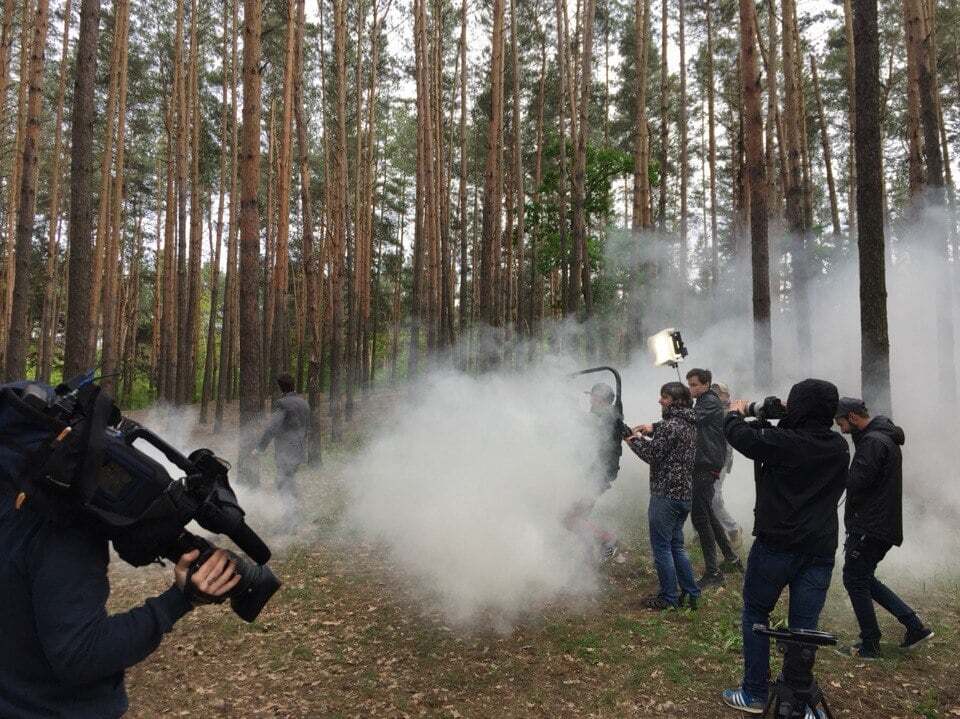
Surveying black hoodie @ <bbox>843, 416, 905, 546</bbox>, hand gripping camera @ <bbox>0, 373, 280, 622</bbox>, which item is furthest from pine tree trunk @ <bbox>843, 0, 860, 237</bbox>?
hand gripping camera @ <bbox>0, 373, 280, 622</bbox>

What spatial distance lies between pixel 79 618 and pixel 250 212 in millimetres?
8042

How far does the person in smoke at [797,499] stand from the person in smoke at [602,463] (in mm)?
2692

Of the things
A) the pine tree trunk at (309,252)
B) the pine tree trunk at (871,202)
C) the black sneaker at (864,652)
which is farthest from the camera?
the pine tree trunk at (309,252)

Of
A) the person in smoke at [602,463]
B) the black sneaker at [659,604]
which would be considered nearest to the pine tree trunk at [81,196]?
the person in smoke at [602,463]

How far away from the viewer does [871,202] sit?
701cm

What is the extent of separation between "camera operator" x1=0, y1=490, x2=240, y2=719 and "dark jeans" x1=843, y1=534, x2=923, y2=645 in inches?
191

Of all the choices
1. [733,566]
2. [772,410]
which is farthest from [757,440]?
[733,566]

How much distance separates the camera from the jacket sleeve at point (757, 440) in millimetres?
3693

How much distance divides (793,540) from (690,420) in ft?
7.00

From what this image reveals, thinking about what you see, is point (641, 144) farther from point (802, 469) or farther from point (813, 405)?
point (802, 469)

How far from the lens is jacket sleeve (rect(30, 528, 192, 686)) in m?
1.52

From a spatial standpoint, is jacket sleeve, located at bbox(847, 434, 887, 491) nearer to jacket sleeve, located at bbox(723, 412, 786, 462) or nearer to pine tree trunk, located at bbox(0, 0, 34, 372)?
jacket sleeve, located at bbox(723, 412, 786, 462)

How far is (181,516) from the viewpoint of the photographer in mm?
1637

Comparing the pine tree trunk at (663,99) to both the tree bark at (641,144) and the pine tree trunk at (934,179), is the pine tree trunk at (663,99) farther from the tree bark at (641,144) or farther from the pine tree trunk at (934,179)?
the pine tree trunk at (934,179)
